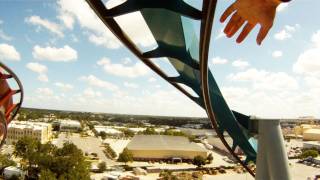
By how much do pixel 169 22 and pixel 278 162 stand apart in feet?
15.8

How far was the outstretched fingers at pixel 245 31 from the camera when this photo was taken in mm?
3999

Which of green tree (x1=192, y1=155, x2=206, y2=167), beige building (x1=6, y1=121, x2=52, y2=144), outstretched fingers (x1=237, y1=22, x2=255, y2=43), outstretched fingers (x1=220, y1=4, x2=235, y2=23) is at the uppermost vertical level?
outstretched fingers (x1=220, y1=4, x2=235, y2=23)

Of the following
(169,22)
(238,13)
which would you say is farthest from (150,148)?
(238,13)

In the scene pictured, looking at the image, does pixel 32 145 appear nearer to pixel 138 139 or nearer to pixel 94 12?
pixel 138 139

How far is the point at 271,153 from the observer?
9383 millimetres

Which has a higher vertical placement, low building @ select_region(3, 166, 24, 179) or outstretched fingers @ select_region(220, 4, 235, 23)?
outstretched fingers @ select_region(220, 4, 235, 23)

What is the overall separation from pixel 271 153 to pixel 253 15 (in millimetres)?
6493

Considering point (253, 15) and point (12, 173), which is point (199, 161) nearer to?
point (12, 173)

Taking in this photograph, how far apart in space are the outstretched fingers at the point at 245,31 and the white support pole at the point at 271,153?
5824mm

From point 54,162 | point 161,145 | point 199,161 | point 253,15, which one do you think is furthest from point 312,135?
point 253,15

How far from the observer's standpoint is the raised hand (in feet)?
11.9

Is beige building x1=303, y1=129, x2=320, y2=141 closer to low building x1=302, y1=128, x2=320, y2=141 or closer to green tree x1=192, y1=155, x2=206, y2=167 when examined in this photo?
low building x1=302, y1=128, x2=320, y2=141

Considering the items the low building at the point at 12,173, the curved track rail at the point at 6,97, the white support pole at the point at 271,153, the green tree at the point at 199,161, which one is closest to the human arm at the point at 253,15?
the white support pole at the point at 271,153

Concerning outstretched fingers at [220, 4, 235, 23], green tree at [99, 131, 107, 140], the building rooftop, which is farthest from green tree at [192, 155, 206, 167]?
outstretched fingers at [220, 4, 235, 23]
